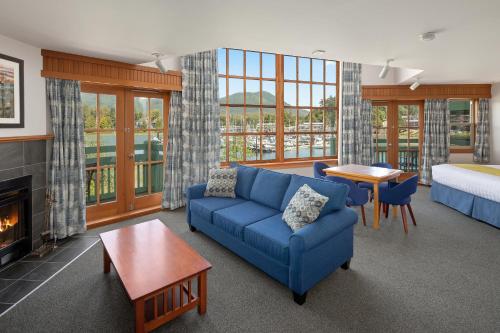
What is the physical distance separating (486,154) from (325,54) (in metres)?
5.37

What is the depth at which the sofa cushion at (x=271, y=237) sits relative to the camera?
2.41m

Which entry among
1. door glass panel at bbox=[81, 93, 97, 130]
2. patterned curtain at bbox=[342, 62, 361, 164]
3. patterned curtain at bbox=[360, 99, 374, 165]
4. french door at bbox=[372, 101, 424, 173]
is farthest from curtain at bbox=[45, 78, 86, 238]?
french door at bbox=[372, 101, 424, 173]

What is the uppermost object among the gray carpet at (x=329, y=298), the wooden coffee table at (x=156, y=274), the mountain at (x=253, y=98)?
the mountain at (x=253, y=98)

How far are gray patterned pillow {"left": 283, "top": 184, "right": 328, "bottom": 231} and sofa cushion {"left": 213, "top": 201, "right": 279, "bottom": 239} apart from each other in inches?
16.4

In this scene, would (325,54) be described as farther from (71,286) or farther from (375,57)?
(71,286)

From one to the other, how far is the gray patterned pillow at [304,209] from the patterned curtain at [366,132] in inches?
169

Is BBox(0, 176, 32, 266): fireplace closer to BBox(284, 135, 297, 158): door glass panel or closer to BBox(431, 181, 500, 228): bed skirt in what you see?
BBox(284, 135, 297, 158): door glass panel

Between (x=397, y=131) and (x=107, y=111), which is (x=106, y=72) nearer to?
(x=107, y=111)

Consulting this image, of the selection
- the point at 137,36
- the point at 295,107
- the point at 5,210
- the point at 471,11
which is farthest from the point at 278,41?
the point at 5,210

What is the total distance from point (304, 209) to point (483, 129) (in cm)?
638

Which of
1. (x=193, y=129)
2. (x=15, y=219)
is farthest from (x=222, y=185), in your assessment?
(x=15, y=219)

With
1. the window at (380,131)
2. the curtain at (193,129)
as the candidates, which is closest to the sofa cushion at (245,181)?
the curtain at (193,129)

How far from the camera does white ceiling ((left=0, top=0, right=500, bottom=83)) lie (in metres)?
2.34

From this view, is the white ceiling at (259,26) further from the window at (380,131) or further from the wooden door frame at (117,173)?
the window at (380,131)
